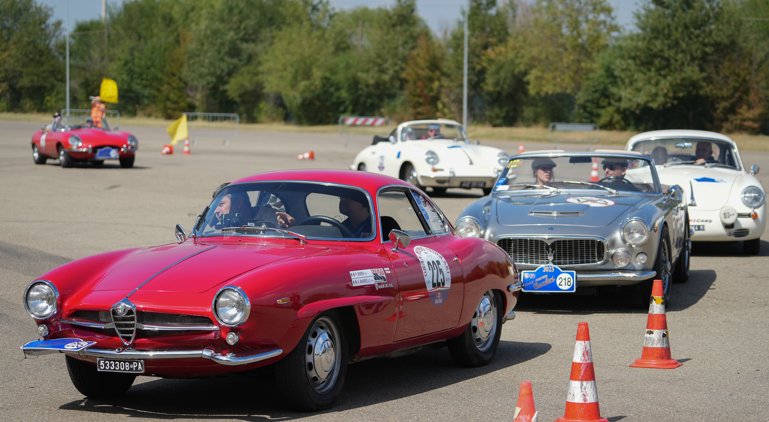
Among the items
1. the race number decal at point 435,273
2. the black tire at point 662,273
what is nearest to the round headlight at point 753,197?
the black tire at point 662,273

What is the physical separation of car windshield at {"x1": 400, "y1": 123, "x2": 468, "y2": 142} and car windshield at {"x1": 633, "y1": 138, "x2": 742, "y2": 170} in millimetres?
6940

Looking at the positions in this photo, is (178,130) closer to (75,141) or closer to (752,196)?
(75,141)

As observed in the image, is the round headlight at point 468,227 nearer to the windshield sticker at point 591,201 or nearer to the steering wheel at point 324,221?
the windshield sticker at point 591,201

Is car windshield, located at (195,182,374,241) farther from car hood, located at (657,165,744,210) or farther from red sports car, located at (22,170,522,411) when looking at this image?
car hood, located at (657,165,744,210)

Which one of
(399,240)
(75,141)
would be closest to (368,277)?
(399,240)

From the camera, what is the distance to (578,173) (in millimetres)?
10281

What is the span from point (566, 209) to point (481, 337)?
2.76 meters

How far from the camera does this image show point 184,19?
330 feet

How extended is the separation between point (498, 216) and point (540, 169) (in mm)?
1545

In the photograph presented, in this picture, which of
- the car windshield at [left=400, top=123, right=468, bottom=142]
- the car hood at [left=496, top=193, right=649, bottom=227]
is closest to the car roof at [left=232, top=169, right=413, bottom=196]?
the car hood at [left=496, top=193, right=649, bottom=227]

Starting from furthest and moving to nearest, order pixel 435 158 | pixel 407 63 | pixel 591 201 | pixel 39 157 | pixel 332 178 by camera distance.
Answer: pixel 407 63 < pixel 39 157 < pixel 435 158 < pixel 591 201 < pixel 332 178

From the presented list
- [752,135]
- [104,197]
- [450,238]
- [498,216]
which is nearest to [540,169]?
[498,216]

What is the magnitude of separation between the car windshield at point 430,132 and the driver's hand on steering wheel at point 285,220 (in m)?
13.9

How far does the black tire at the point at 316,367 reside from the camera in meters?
4.67
